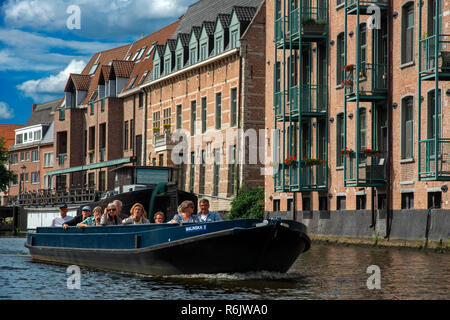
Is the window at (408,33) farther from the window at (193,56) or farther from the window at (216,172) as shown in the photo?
the window at (193,56)

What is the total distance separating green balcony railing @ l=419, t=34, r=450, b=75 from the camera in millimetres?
24875

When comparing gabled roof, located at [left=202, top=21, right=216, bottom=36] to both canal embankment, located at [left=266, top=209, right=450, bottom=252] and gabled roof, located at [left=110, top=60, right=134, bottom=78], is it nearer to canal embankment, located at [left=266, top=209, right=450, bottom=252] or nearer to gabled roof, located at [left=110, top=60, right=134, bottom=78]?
gabled roof, located at [left=110, top=60, right=134, bottom=78]

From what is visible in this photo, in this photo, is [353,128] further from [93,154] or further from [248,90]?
[93,154]

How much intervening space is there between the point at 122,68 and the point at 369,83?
36.7 metres

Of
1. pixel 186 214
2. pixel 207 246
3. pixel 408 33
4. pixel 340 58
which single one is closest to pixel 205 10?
pixel 340 58

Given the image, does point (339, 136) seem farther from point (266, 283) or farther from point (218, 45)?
point (266, 283)

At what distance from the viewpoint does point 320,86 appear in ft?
116

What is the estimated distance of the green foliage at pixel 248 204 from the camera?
136 feet

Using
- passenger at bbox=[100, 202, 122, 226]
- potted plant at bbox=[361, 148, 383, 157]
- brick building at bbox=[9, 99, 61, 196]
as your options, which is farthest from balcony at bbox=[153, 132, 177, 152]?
passenger at bbox=[100, 202, 122, 226]

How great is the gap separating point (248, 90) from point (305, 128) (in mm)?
8296

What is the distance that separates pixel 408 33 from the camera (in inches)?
1143

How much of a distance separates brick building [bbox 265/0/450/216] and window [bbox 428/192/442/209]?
1.1 inches

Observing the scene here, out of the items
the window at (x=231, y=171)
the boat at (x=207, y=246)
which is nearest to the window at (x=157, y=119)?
the window at (x=231, y=171)
